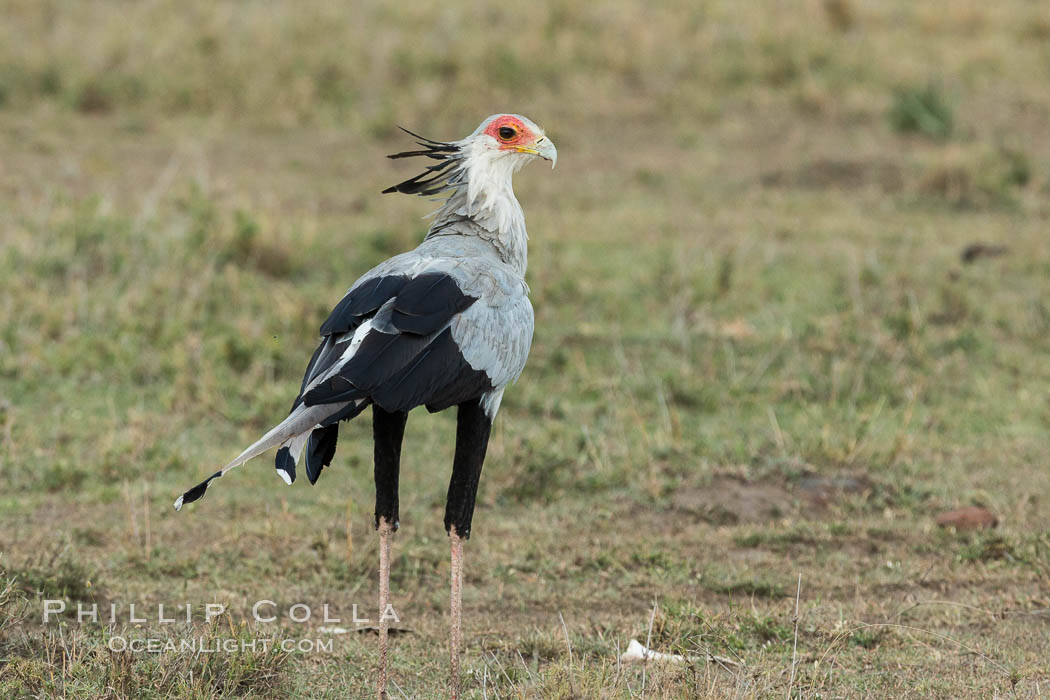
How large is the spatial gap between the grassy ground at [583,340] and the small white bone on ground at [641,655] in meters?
0.11

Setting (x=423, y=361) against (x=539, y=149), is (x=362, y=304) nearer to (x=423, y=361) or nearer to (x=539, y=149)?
(x=423, y=361)

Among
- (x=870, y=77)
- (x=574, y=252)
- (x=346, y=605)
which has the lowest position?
(x=346, y=605)

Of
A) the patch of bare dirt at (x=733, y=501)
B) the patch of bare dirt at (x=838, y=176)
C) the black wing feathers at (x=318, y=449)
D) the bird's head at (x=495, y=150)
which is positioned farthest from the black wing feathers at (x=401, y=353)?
the patch of bare dirt at (x=838, y=176)

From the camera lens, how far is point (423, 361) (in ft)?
13.3

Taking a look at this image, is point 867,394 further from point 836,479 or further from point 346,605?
point 346,605

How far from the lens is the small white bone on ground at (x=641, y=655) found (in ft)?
14.4

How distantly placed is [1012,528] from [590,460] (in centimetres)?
197

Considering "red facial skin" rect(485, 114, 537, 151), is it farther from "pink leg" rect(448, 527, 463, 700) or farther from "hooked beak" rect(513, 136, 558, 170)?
"pink leg" rect(448, 527, 463, 700)

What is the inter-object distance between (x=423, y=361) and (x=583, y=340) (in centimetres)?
400

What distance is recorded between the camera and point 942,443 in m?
6.83

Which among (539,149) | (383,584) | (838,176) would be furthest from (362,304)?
(838,176)

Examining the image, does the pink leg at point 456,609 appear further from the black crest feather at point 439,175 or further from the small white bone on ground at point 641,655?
the black crest feather at point 439,175

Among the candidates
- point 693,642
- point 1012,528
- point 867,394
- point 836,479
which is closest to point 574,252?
point 867,394

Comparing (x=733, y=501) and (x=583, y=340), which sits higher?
(x=583, y=340)
